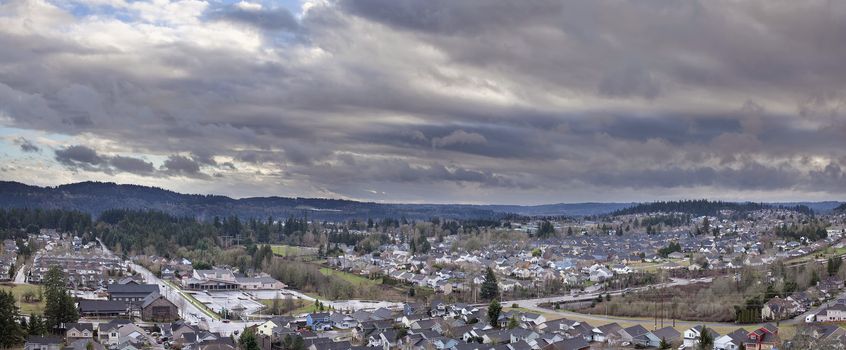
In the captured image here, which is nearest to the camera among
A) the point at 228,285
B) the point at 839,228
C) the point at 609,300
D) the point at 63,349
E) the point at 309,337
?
the point at 63,349

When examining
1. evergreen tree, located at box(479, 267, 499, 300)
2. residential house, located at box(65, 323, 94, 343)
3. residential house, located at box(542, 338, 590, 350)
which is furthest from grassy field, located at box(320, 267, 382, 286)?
residential house, located at box(542, 338, 590, 350)

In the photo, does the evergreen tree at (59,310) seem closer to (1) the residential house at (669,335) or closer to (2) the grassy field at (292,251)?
(1) the residential house at (669,335)

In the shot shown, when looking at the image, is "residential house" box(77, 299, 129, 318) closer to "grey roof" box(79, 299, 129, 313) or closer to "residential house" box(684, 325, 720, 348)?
"grey roof" box(79, 299, 129, 313)

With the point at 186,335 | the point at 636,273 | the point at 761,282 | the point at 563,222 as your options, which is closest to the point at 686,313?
the point at 761,282

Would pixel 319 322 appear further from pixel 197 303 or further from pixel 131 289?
pixel 131 289

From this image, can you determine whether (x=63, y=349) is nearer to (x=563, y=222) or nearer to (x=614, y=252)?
(x=614, y=252)
